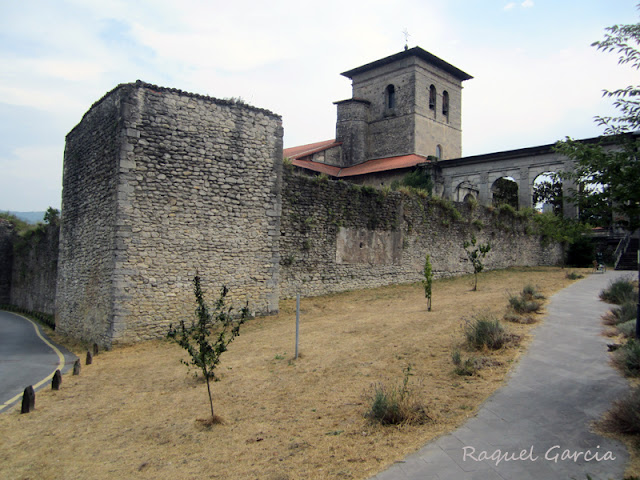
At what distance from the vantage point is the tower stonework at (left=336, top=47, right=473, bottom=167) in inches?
1617

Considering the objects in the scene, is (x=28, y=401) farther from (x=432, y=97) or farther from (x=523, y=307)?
(x=432, y=97)

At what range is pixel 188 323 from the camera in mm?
12008

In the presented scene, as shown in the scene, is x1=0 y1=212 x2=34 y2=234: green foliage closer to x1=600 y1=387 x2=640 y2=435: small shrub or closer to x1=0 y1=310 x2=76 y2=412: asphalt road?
x1=0 y1=310 x2=76 y2=412: asphalt road

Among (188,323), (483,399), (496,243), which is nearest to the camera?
(483,399)

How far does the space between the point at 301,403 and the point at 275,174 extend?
8.62 m

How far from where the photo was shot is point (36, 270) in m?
22.5

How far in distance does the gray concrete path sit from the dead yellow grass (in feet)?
0.89

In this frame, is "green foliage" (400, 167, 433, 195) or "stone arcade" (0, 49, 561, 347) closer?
"stone arcade" (0, 49, 561, 347)

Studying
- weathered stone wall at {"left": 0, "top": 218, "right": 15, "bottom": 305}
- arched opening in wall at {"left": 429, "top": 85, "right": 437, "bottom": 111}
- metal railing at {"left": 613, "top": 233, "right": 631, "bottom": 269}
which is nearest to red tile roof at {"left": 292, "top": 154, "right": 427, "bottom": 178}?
arched opening in wall at {"left": 429, "top": 85, "right": 437, "bottom": 111}

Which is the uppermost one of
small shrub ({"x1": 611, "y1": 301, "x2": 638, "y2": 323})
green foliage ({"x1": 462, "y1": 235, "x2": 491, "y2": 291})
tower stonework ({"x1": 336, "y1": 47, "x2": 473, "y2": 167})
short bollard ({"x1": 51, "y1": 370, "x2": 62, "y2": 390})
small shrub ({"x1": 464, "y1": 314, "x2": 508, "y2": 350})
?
tower stonework ({"x1": 336, "y1": 47, "x2": 473, "y2": 167})

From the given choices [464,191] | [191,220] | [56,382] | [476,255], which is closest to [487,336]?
[56,382]

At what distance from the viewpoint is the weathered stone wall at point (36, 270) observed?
20.0 metres

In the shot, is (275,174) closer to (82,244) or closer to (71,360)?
(82,244)

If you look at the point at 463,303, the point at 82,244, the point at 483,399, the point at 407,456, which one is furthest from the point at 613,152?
the point at 82,244
